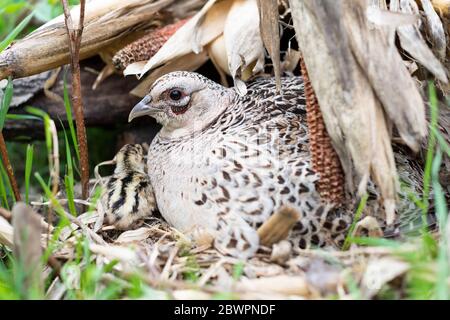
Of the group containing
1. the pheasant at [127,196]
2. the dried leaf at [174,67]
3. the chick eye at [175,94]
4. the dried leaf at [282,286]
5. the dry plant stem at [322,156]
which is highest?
the dried leaf at [174,67]

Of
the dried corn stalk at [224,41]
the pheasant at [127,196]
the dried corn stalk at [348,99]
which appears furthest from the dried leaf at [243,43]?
the dried corn stalk at [348,99]

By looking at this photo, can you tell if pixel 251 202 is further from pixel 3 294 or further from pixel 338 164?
pixel 3 294

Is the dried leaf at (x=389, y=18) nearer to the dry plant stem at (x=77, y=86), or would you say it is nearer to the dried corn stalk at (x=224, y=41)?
the dried corn stalk at (x=224, y=41)

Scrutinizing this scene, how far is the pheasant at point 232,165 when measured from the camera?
2455 millimetres

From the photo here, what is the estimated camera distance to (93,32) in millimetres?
3281

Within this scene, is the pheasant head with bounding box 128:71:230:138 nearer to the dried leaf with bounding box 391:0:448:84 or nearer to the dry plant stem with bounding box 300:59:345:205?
the dry plant stem with bounding box 300:59:345:205

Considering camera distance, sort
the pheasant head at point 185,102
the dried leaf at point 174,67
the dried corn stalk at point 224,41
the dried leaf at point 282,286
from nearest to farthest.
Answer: the dried leaf at point 282,286, the pheasant head at point 185,102, the dried corn stalk at point 224,41, the dried leaf at point 174,67

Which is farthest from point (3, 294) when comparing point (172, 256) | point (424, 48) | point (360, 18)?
point (424, 48)

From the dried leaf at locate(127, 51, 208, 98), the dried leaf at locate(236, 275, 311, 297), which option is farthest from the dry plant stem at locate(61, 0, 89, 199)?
the dried leaf at locate(236, 275, 311, 297)

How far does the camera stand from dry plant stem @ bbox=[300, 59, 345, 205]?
238 cm

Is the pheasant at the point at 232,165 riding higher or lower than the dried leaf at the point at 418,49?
lower

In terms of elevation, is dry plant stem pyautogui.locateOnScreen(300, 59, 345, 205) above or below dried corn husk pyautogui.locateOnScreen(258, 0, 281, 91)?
below

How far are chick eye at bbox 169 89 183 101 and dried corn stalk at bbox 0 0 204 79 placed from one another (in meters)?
0.55

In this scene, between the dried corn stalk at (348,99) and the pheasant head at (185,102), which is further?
the pheasant head at (185,102)
